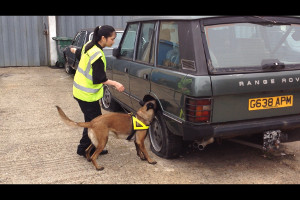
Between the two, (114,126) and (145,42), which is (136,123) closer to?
(114,126)

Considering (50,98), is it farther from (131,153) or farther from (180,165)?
(180,165)

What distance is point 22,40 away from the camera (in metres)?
13.1

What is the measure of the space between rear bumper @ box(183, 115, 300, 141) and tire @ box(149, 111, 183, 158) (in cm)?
54

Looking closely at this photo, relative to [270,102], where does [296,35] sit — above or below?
above

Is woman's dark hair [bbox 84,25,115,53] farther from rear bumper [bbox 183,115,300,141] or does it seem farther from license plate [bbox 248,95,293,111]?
license plate [bbox 248,95,293,111]

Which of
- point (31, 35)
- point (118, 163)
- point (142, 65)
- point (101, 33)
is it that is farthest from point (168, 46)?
point (31, 35)

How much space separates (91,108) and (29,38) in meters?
10.5

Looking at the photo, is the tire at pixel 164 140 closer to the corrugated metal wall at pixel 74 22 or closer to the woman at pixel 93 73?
the woman at pixel 93 73

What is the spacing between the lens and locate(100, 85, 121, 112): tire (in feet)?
20.5

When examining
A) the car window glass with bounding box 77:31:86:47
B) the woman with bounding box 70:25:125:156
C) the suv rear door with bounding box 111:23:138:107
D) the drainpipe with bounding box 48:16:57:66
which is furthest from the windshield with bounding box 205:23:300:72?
the drainpipe with bounding box 48:16:57:66

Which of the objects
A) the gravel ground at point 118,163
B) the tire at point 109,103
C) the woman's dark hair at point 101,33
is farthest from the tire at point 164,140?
the tire at point 109,103

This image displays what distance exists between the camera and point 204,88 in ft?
10.4

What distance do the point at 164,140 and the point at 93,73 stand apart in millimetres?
1246
